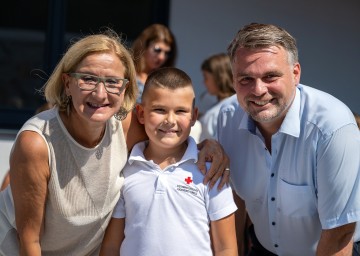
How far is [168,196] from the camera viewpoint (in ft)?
9.38

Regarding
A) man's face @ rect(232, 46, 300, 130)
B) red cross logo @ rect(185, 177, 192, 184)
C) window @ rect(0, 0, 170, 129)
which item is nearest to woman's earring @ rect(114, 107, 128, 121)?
red cross logo @ rect(185, 177, 192, 184)

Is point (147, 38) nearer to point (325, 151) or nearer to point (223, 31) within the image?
point (223, 31)

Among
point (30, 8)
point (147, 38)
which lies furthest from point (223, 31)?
point (30, 8)

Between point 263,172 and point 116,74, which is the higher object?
point 116,74

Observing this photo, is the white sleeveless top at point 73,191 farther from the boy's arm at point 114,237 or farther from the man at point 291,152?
the man at point 291,152

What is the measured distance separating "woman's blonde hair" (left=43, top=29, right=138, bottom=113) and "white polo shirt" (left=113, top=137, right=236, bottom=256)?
0.34m

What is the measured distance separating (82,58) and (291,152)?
917 millimetres

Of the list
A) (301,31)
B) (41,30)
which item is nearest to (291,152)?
(301,31)

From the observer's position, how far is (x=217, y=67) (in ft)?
16.3

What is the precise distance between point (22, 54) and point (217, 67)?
162 cm

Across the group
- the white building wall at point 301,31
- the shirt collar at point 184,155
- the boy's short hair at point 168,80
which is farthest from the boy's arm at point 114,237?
the white building wall at point 301,31

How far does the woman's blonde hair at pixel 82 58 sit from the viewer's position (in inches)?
109

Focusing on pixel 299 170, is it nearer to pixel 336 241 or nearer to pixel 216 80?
pixel 336 241

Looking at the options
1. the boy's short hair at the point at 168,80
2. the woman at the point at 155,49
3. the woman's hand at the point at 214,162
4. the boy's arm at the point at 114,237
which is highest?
the boy's short hair at the point at 168,80
